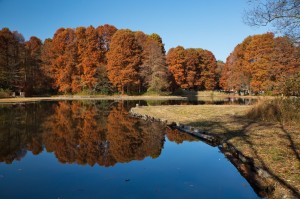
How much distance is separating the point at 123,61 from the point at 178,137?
1619 inches

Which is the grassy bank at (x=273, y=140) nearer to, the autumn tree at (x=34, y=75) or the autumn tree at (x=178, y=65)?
the autumn tree at (x=34, y=75)

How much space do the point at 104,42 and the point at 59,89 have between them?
14.1 meters

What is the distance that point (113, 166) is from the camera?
29.4 feet

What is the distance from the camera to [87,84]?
54719 mm

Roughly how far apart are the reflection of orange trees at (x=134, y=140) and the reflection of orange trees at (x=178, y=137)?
45 centimetres

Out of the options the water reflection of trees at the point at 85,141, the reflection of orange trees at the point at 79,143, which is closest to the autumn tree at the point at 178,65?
the water reflection of trees at the point at 85,141

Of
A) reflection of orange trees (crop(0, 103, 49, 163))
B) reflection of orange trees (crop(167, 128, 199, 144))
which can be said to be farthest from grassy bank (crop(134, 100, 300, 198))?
reflection of orange trees (crop(0, 103, 49, 163))

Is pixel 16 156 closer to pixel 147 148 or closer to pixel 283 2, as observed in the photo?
pixel 147 148

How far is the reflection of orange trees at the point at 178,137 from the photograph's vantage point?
13320mm

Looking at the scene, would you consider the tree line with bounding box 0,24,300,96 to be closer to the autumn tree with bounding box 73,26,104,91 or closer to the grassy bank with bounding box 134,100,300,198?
the autumn tree with bounding box 73,26,104,91

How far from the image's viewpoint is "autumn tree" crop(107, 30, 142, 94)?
5283 cm

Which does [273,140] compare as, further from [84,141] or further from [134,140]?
[84,141]

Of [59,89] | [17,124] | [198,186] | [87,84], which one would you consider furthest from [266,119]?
[59,89]

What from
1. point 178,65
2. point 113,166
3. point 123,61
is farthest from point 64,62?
point 113,166
